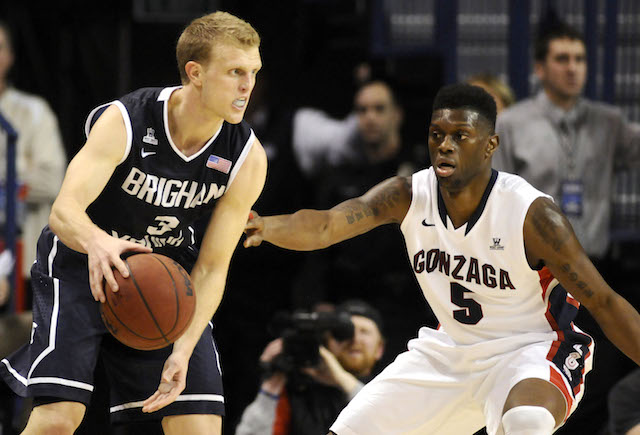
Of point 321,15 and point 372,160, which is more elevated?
point 321,15

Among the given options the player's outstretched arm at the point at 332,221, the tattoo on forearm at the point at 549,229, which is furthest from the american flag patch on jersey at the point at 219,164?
the tattoo on forearm at the point at 549,229

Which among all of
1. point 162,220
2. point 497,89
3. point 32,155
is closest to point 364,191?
point 497,89

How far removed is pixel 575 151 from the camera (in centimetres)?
623

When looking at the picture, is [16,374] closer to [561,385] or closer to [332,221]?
[332,221]

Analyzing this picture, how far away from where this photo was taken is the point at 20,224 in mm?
6672

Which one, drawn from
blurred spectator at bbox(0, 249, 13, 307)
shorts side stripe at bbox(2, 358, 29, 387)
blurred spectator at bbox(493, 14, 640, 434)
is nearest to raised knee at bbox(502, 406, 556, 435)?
shorts side stripe at bbox(2, 358, 29, 387)

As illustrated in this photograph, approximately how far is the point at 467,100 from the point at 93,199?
1.49 m

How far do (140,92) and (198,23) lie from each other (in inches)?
13.7

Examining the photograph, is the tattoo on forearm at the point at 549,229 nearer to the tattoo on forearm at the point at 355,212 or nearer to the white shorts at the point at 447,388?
the white shorts at the point at 447,388

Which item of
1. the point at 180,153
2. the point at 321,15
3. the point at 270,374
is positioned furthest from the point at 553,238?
the point at 321,15

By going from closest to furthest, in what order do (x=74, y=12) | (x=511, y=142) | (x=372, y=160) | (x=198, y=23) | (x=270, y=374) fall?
1. (x=198, y=23)
2. (x=270, y=374)
3. (x=511, y=142)
4. (x=372, y=160)
5. (x=74, y=12)

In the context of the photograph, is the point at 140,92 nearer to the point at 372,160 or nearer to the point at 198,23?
the point at 198,23

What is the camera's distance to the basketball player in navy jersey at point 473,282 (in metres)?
4.11

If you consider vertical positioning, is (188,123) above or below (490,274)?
above
